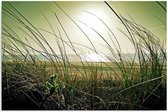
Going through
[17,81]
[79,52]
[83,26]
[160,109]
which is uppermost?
[83,26]

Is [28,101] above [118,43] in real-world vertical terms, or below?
below

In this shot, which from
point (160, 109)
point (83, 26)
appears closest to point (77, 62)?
point (83, 26)

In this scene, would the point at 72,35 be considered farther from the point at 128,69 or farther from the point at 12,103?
the point at 12,103

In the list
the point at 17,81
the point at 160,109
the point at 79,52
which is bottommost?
the point at 160,109

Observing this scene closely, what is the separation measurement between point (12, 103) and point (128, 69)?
748mm

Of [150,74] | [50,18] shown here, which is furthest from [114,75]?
[50,18]

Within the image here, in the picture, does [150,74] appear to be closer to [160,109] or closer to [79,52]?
[160,109]

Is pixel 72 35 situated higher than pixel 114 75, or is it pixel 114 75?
pixel 72 35

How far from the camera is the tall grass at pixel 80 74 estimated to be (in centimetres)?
199

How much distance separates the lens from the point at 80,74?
203 centimetres

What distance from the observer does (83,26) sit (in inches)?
81.3

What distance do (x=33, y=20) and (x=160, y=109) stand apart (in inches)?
38.0

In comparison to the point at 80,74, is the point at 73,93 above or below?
below

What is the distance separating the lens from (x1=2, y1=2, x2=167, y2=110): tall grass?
6.54ft
